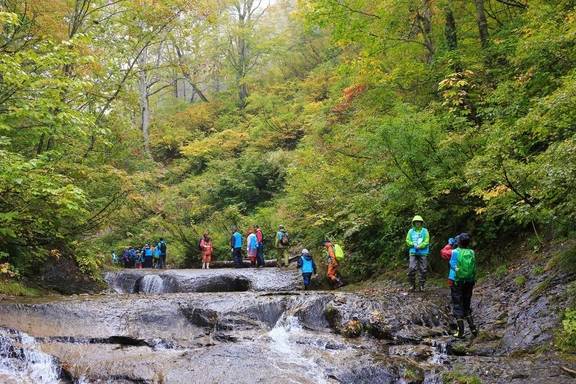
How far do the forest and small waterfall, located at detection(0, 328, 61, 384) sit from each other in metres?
2.51

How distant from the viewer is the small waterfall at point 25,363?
7.07m

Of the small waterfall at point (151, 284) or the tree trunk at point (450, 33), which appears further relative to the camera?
the small waterfall at point (151, 284)

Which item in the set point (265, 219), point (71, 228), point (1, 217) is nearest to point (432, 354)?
A: point (1, 217)

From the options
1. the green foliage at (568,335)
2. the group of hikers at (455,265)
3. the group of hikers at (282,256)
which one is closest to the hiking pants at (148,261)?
the group of hikers at (282,256)

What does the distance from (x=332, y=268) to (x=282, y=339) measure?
436 centimetres

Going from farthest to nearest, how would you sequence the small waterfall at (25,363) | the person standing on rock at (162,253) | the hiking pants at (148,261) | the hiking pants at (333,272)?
the hiking pants at (148,261) < the person standing on rock at (162,253) < the hiking pants at (333,272) < the small waterfall at (25,363)

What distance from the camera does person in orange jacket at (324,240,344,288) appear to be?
12.3 metres

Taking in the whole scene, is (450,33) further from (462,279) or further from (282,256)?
(282,256)

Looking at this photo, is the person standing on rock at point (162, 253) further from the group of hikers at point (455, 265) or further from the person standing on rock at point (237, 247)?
the group of hikers at point (455, 265)

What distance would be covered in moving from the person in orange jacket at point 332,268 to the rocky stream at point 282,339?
79.2 inches

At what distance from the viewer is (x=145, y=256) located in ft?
74.2

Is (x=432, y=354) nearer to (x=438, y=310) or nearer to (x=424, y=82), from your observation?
(x=438, y=310)

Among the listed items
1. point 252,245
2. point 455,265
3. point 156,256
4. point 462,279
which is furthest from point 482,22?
point 156,256

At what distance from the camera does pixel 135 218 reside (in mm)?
25125
